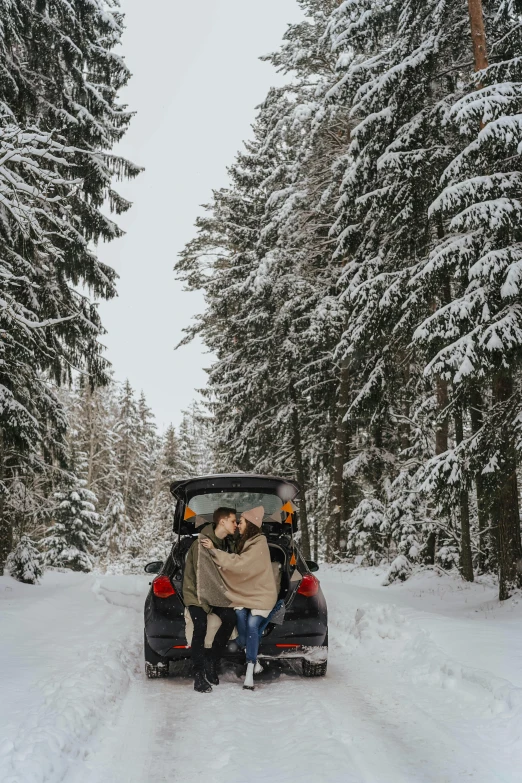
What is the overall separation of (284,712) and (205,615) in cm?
124

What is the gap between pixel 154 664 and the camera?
19.3 ft

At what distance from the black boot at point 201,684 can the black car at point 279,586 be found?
11.7 inches

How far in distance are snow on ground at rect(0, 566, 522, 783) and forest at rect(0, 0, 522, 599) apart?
9.84ft

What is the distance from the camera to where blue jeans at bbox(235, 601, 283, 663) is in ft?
18.5

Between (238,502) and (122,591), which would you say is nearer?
(238,502)

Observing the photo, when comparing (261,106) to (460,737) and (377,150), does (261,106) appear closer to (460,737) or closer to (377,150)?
(377,150)

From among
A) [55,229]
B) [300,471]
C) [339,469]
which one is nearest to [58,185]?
[55,229]

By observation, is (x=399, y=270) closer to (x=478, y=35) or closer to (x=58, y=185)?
(x=478, y=35)

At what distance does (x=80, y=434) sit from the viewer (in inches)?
1469

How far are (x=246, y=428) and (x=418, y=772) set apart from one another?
22.2 metres

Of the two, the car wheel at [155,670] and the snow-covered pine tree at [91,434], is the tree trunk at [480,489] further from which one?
the snow-covered pine tree at [91,434]

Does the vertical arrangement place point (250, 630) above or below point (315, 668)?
above

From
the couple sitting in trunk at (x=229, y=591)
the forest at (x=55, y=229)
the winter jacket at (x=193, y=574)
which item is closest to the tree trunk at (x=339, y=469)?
the forest at (x=55, y=229)

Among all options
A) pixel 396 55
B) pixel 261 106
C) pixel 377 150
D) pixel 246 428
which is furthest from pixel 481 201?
pixel 246 428
